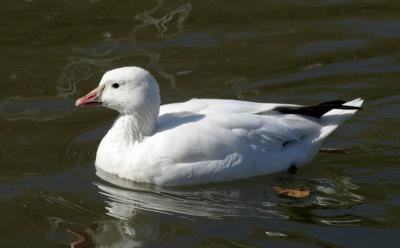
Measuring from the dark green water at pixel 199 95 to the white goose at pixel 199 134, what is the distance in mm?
160

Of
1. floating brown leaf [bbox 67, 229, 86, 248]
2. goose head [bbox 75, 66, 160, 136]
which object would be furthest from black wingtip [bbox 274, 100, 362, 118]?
floating brown leaf [bbox 67, 229, 86, 248]

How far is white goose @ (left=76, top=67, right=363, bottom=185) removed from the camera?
8.80 meters

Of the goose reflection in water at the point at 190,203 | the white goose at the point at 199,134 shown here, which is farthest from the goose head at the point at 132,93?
the goose reflection in water at the point at 190,203

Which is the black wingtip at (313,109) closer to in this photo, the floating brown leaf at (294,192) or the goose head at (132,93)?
the floating brown leaf at (294,192)

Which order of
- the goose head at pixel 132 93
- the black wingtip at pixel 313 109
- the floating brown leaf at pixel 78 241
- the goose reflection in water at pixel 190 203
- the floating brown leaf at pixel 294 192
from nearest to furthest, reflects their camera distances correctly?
1. the floating brown leaf at pixel 78 241
2. the goose reflection in water at pixel 190 203
3. the floating brown leaf at pixel 294 192
4. the goose head at pixel 132 93
5. the black wingtip at pixel 313 109

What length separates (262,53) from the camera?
39.6 feet

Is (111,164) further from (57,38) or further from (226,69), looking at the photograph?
(57,38)

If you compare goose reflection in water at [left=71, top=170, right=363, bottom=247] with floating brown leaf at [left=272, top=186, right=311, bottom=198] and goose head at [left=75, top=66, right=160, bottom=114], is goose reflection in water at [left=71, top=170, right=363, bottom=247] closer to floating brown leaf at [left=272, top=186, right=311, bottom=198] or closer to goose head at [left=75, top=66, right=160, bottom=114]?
floating brown leaf at [left=272, top=186, right=311, bottom=198]

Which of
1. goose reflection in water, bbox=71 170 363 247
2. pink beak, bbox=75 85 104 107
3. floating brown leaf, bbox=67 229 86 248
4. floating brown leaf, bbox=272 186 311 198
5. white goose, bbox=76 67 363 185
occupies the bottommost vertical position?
floating brown leaf, bbox=67 229 86 248

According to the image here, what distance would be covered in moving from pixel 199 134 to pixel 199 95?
2.25 metres

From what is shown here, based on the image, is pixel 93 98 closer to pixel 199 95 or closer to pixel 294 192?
pixel 294 192

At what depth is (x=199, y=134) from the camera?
8812mm

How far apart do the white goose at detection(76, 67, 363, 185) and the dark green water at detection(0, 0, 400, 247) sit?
0.52ft

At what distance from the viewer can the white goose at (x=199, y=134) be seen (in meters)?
8.80
